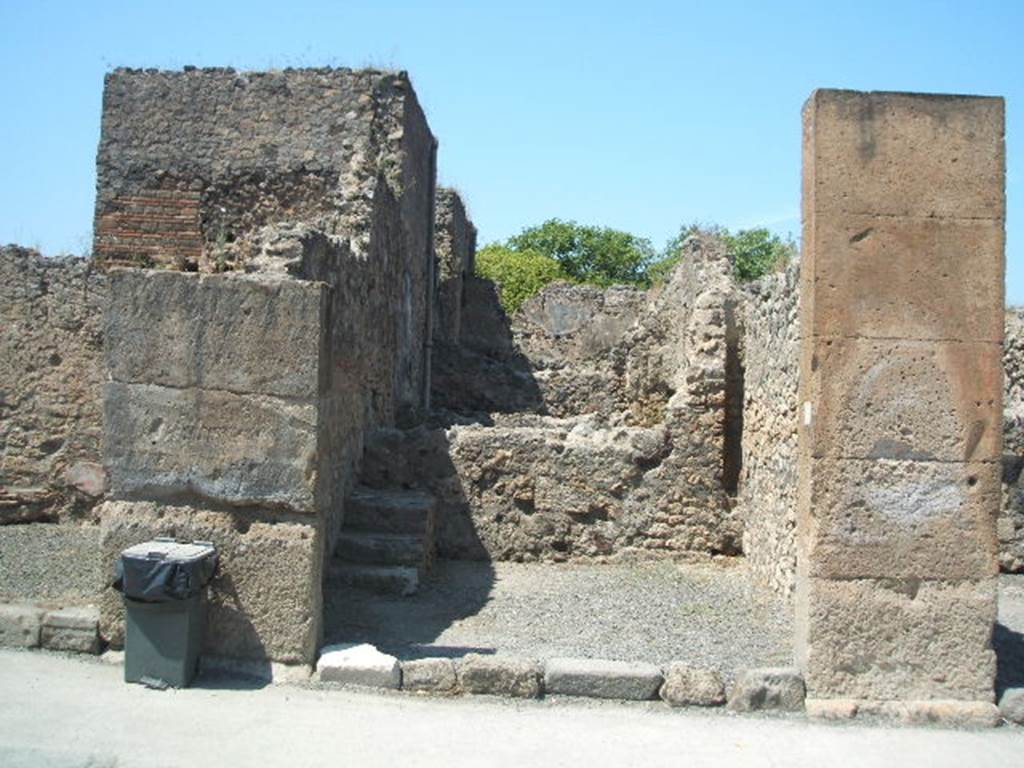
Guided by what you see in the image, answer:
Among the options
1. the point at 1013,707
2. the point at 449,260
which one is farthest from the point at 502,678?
the point at 449,260

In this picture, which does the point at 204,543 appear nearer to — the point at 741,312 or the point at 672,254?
the point at 741,312

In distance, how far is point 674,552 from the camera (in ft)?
30.2

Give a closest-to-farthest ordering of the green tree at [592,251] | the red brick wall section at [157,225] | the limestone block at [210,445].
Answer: the limestone block at [210,445] < the red brick wall section at [157,225] < the green tree at [592,251]

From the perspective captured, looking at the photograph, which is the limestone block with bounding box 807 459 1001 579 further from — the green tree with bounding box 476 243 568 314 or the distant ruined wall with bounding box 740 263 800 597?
the green tree with bounding box 476 243 568 314

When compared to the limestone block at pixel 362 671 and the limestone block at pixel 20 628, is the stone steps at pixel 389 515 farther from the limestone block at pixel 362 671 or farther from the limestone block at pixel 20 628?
the limestone block at pixel 20 628

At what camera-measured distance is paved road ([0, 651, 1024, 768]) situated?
179 inches

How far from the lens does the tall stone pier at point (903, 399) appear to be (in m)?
5.41

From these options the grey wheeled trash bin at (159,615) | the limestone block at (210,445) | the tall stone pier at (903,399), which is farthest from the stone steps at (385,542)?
the tall stone pier at (903,399)

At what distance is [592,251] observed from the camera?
2044 inches

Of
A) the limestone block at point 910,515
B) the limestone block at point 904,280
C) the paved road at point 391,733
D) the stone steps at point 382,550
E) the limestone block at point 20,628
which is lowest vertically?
the paved road at point 391,733

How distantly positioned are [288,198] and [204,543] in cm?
732

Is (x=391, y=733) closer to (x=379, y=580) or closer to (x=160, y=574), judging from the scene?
(x=160, y=574)

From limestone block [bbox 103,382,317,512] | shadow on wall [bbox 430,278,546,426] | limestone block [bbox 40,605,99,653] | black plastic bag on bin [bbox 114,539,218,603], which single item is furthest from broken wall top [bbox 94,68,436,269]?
black plastic bag on bin [bbox 114,539,218,603]

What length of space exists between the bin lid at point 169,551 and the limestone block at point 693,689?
8.30 ft
